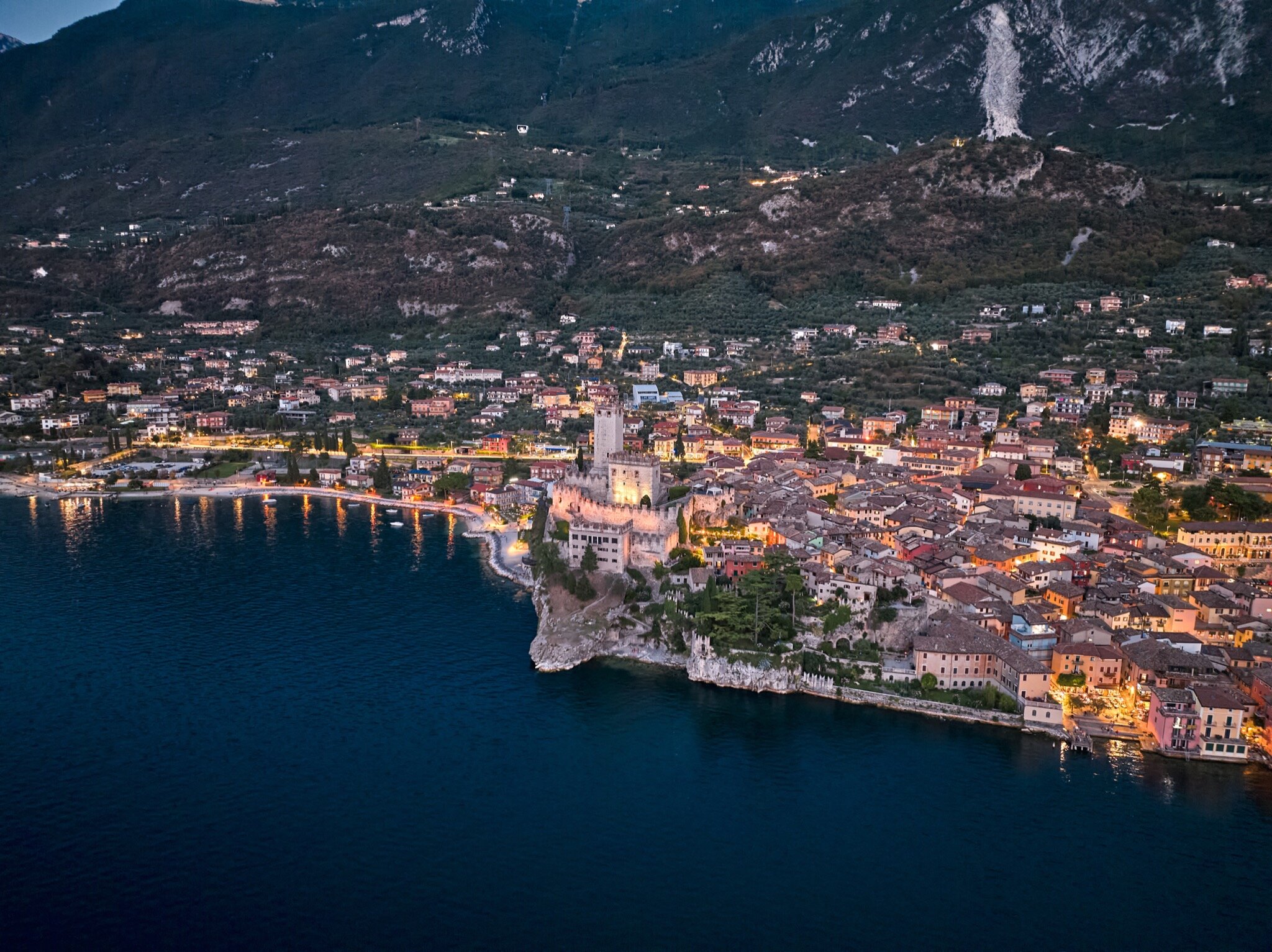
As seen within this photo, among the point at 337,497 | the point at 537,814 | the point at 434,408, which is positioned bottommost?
the point at 537,814

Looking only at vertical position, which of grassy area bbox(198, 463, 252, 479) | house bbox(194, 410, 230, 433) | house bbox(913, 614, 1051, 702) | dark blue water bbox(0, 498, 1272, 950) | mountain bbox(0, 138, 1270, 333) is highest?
mountain bbox(0, 138, 1270, 333)

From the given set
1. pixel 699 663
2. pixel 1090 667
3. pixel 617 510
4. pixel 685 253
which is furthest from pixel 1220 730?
pixel 685 253

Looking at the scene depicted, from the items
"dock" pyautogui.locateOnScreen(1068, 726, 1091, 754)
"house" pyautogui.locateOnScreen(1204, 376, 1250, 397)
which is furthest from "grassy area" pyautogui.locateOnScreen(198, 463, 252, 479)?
"house" pyautogui.locateOnScreen(1204, 376, 1250, 397)

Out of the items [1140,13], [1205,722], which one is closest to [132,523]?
[1205,722]

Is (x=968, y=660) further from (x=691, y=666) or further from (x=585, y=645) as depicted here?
Result: (x=585, y=645)

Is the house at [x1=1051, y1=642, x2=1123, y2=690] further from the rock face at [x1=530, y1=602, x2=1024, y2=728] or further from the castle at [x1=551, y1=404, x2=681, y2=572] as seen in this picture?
the castle at [x1=551, y1=404, x2=681, y2=572]

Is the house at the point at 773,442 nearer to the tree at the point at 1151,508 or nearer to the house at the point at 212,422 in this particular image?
the tree at the point at 1151,508
